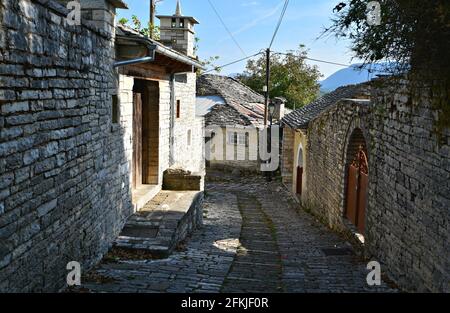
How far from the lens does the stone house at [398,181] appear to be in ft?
17.3

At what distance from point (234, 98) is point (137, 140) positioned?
1864 centimetres

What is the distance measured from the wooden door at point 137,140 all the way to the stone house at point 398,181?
14.8ft

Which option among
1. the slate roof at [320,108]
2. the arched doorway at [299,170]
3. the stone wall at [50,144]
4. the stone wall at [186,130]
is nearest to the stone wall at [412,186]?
the stone wall at [50,144]

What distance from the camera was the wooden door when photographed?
9977 mm

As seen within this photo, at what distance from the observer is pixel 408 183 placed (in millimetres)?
6234

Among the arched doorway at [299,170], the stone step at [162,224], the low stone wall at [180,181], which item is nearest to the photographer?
the stone step at [162,224]

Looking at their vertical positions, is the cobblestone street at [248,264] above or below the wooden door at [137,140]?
below

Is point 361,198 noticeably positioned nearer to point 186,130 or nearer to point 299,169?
point 186,130

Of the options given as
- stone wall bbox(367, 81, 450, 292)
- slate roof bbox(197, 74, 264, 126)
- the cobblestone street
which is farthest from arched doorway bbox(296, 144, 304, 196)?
stone wall bbox(367, 81, 450, 292)

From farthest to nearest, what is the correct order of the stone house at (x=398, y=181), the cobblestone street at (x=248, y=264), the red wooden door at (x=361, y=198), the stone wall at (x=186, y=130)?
the stone wall at (x=186, y=130) < the red wooden door at (x=361, y=198) < the cobblestone street at (x=248, y=264) < the stone house at (x=398, y=181)

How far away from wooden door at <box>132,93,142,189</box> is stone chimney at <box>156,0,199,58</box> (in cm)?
484

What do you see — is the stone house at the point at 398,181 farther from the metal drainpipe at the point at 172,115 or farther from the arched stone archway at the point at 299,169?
the arched stone archway at the point at 299,169

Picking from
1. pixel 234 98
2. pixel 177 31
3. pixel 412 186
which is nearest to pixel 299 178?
pixel 177 31

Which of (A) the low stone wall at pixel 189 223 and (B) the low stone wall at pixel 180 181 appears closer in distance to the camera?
(A) the low stone wall at pixel 189 223
